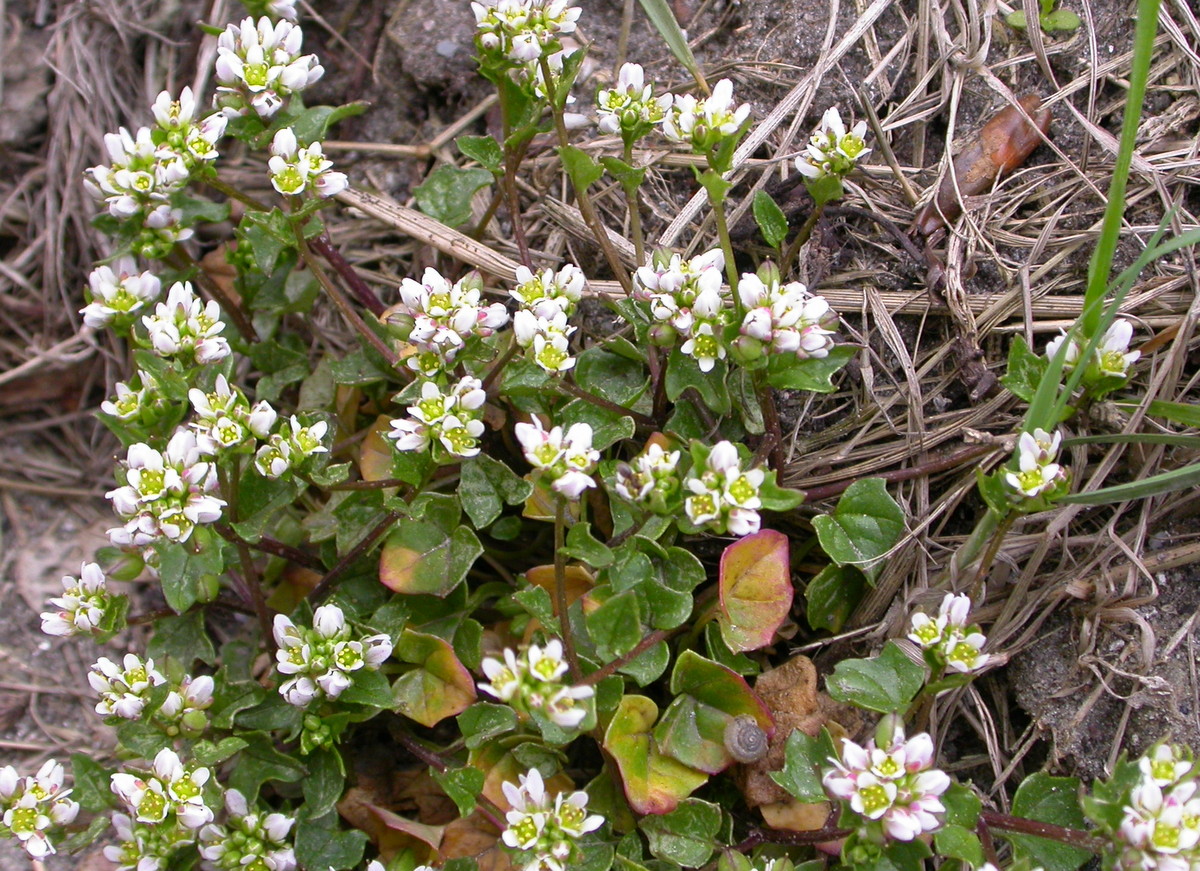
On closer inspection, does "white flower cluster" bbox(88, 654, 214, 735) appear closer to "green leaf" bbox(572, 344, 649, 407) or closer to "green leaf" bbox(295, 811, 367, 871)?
"green leaf" bbox(295, 811, 367, 871)

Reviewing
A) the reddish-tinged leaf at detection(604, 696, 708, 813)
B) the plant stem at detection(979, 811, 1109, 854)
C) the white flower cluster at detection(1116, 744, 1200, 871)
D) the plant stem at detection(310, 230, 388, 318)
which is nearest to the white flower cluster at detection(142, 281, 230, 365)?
the plant stem at detection(310, 230, 388, 318)

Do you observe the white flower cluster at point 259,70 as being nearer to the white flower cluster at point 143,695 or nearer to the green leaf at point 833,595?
the white flower cluster at point 143,695

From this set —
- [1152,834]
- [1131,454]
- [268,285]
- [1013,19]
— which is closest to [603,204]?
[268,285]

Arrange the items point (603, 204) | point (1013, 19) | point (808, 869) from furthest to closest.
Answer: point (603, 204) → point (1013, 19) → point (808, 869)

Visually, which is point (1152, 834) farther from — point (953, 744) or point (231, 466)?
point (231, 466)

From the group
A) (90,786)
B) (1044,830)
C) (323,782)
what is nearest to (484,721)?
(323,782)
